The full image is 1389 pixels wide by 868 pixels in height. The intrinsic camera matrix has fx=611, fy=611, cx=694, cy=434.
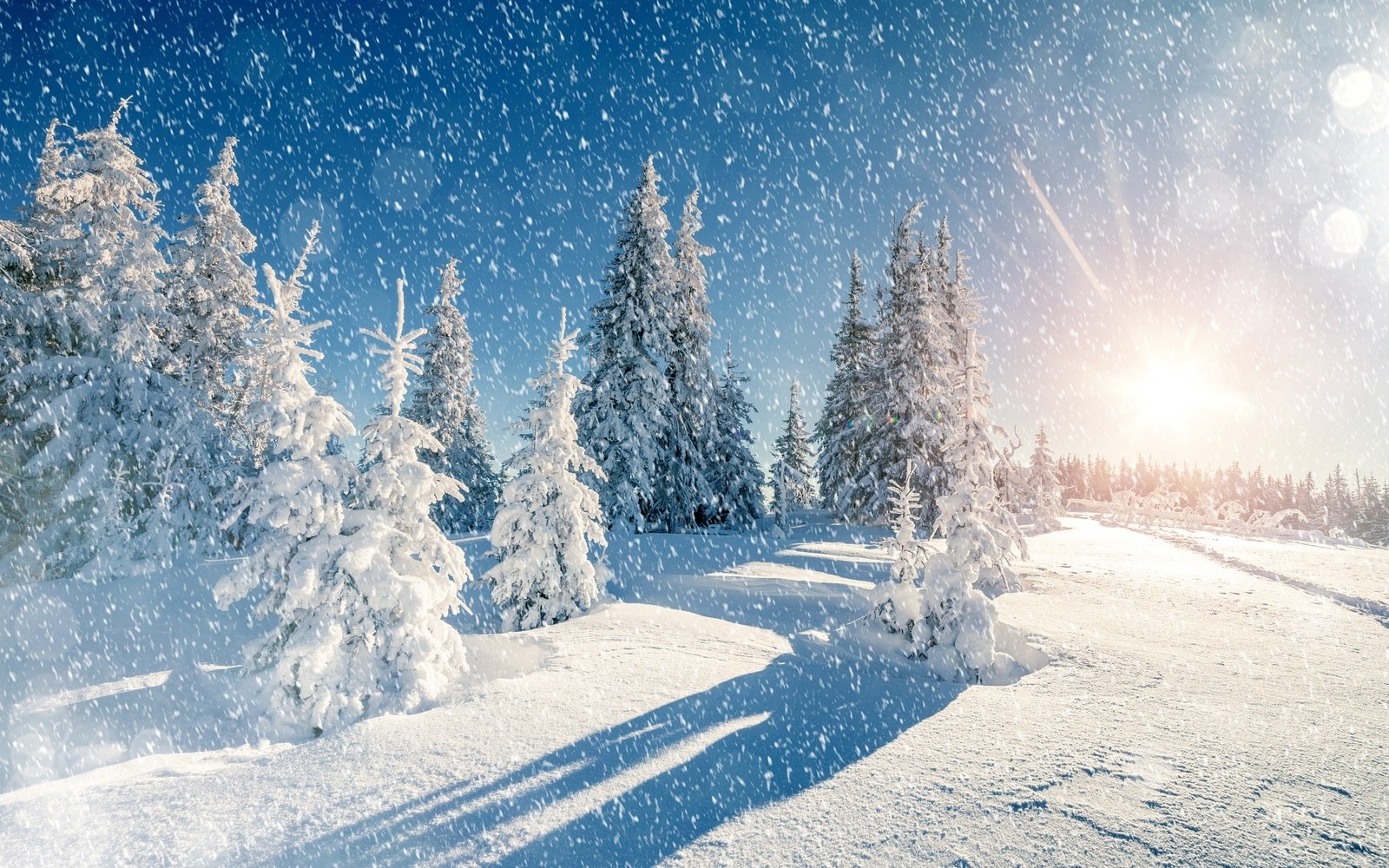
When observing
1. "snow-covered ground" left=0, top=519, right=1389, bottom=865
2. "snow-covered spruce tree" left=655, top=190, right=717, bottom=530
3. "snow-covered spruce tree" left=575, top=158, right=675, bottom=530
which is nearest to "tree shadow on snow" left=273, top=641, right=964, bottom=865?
"snow-covered ground" left=0, top=519, right=1389, bottom=865

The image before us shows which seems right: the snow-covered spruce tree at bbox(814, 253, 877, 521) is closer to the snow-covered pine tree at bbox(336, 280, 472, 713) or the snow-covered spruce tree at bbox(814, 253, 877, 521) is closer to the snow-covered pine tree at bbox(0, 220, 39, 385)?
the snow-covered pine tree at bbox(336, 280, 472, 713)

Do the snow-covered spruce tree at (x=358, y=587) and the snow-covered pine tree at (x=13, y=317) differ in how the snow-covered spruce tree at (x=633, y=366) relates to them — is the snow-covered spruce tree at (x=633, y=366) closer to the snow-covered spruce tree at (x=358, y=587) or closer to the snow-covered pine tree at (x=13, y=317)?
the snow-covered spruce tree at (x=358, y=587)

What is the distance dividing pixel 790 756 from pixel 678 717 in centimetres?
138

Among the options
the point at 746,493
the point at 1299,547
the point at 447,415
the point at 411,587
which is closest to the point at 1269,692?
the point at 411,587

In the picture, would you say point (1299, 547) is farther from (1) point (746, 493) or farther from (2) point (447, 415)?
(2) point (447, 415)

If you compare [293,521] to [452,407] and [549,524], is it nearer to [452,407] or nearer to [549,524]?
[549,524]

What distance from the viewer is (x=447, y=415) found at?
33594mm

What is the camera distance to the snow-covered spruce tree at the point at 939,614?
9.46 metres

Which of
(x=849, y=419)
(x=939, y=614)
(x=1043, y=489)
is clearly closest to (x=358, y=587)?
(x=939, y=614)

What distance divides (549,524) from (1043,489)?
4436cm

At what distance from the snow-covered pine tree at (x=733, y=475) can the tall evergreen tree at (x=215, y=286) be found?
1882 cm

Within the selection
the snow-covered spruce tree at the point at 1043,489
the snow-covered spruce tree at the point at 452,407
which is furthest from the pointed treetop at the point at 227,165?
the snow-covered spruce tree at the point at 1043,489

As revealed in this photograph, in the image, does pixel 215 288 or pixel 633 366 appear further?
pixel 633 366

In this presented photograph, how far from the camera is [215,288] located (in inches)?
827
